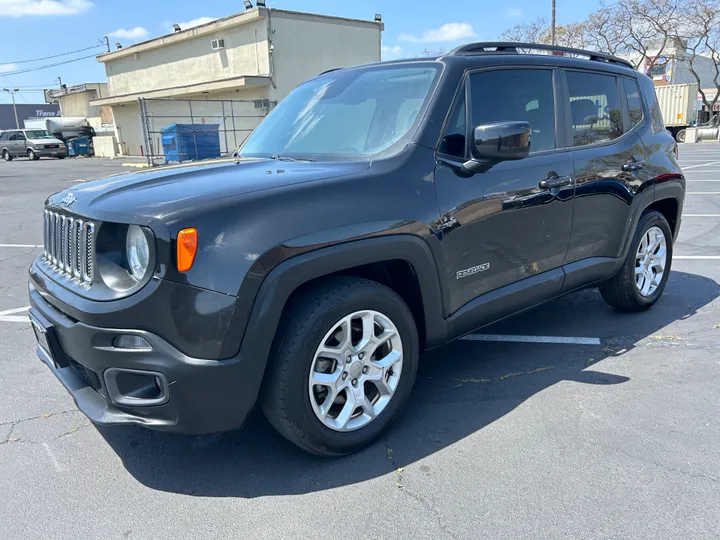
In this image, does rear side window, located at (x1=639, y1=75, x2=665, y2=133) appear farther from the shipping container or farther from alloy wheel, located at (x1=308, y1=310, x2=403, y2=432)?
the shipping container

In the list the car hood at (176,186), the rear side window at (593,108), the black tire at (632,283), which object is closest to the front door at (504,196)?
the rear side window at (593,108)

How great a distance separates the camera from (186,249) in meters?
2.24

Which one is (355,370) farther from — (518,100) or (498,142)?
(518,100)

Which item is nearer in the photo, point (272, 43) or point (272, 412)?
point (272, 412)

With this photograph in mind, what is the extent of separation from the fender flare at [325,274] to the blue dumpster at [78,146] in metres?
40.6

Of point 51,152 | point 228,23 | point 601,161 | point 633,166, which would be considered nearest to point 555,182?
point 601,161

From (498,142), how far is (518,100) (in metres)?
0.82

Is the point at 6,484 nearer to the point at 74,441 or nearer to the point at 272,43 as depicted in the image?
the point at 74,441

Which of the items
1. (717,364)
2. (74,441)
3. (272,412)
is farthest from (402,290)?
(717,364)

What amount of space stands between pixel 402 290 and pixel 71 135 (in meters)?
43.6

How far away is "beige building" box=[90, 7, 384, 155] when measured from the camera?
26.0m

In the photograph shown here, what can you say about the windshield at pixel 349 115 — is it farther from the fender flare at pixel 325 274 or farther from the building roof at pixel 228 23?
the building roof at pixel 228 23

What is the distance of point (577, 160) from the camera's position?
384cm

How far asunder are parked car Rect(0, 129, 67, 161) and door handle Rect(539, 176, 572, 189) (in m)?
39.2
